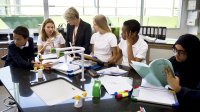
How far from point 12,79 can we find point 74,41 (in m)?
1.35

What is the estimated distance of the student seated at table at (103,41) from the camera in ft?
8.36

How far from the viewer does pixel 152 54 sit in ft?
13.2

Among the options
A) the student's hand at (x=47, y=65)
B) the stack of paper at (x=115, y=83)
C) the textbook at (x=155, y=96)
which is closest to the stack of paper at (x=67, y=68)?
the student's hand at (x=47, y=65)

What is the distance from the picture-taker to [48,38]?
298 centimetres

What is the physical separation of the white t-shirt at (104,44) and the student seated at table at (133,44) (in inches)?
10.1

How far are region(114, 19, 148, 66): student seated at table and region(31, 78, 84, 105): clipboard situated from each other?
2.79ft

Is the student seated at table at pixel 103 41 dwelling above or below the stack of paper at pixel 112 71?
above

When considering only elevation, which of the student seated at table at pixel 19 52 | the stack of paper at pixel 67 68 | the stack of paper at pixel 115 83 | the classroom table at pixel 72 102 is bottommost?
the classroom table at pixel 72 102

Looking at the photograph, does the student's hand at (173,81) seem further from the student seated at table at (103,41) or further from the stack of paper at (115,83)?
the student seated at table at (103,41)

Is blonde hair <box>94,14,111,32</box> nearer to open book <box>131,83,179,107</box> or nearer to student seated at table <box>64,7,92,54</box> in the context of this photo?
student seated at table <box>64,7,92,54</box>

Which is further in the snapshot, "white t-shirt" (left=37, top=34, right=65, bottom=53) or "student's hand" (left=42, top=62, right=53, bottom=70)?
"white t-shirt" (left=37, top=34, right=65, bottom=53)

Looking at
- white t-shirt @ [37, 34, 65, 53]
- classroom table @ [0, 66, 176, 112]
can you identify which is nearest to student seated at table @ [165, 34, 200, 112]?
classroom table @ [0, 66, 176, 112]

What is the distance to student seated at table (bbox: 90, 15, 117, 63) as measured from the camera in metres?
2.55

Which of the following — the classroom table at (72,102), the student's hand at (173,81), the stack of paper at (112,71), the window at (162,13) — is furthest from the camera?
the window at (162,13)
